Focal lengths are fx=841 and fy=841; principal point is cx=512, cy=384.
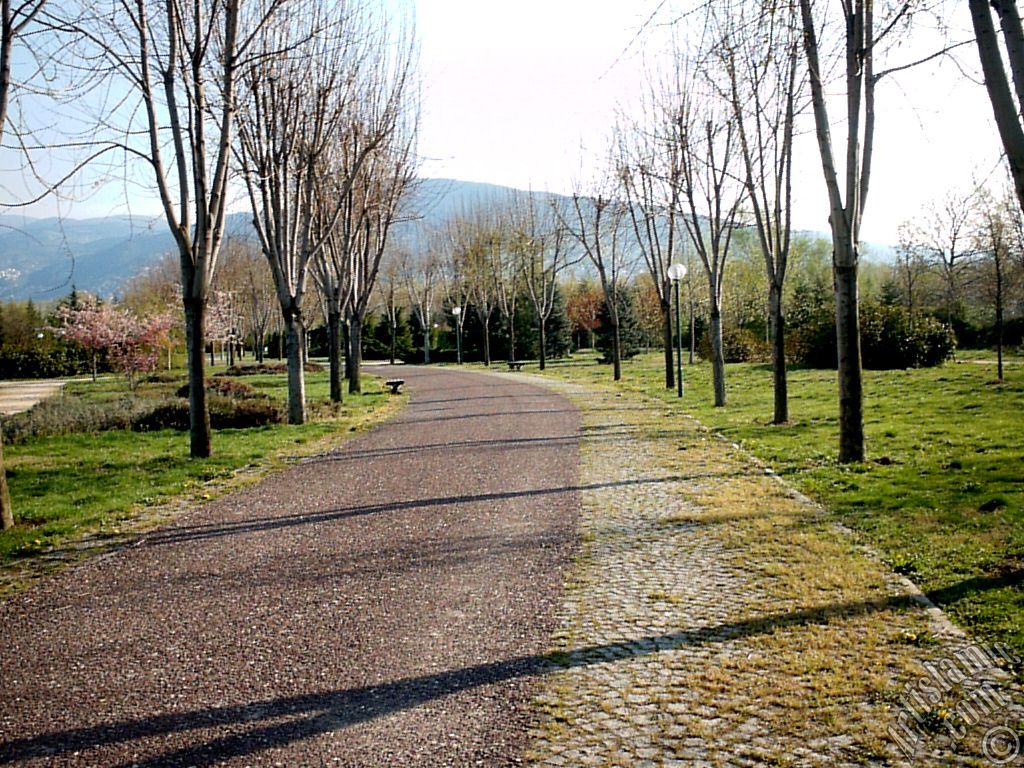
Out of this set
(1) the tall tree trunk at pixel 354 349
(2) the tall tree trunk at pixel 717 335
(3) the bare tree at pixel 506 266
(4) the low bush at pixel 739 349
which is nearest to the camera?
(2) the tall tree trunk at pixel 717 335

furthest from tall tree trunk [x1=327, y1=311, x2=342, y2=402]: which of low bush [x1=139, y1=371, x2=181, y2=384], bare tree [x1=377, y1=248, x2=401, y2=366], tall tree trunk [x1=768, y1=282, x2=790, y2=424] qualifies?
bare tree [x1=377, y1=248, x2=401, y2=366]

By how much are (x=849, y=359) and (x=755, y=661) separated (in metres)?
6.70

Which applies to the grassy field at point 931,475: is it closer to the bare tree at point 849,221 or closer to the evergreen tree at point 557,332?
the bare tree at point 849,221

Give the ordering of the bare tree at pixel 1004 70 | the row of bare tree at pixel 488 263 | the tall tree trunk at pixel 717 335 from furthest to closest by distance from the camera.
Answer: the row of bare tree at pixel 488 263 → the tall tree trunk at pixel 717 335 → the bare tree at pixel 1004 70

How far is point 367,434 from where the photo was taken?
14906mm

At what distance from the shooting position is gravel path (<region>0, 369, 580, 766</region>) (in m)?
3.46

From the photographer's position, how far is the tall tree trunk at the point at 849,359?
32.6 ft

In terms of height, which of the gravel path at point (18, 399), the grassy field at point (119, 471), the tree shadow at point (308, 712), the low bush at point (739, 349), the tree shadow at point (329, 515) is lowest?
the tree shadow at point (308, 712)

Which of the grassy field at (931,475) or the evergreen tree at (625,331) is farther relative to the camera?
the evergreen tree at (625,331)

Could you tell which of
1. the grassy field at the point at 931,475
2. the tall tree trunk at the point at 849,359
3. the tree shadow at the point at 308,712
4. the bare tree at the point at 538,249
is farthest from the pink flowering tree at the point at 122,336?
the tree shadow at the point at 308,712

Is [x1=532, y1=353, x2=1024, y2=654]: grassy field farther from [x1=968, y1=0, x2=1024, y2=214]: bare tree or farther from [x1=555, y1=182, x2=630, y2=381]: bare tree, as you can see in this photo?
[x1=555, y1=182, x2=630, y2=381]: bare tree

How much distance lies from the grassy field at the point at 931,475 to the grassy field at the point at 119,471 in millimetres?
6553

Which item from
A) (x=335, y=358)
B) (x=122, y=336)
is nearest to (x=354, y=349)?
(x=335, y=358)

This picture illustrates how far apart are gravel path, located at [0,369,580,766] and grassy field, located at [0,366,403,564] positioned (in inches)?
34.3
